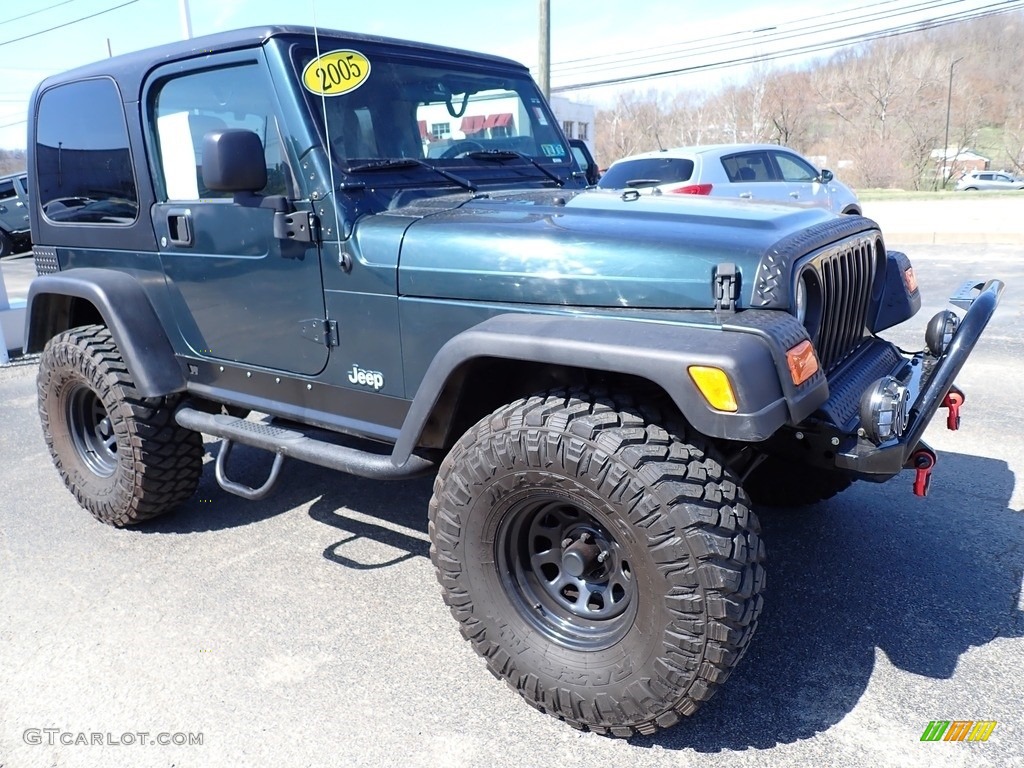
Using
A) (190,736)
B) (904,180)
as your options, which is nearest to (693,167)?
(190,736)

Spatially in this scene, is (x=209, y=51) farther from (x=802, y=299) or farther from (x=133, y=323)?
(x=802, y=299)

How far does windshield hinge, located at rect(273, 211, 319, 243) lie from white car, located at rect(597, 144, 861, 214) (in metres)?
6.40

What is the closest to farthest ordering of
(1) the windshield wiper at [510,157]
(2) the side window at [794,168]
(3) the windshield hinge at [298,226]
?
(3) the windshield hinge at [298,226]
(1) the windshield wiper at [510,157]
(2) the side window at [794,168]

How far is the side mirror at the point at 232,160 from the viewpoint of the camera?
260 centimetres

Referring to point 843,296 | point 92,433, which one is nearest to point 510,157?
point 843,296

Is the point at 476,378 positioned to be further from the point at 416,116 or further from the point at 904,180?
the point at 904,180

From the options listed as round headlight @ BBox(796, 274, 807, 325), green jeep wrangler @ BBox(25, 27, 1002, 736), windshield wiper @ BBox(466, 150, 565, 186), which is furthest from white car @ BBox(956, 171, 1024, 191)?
round headlight @ BBox(796, 274, 807, 325)

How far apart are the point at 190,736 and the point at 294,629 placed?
59 cm

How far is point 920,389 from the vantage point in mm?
2615

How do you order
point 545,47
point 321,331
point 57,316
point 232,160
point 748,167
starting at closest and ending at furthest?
point 232,160 < point 321,331 < point 57,316 < point 748,167 < point 545,47

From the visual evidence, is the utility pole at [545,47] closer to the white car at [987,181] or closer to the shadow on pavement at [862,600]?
the shadow on pavement at [862,600]

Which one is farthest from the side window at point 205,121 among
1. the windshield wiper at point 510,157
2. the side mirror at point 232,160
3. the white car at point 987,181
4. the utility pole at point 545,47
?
the white car at point 987,181

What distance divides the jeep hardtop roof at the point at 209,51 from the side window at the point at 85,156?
7cm

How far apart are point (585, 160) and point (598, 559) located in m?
2.57
